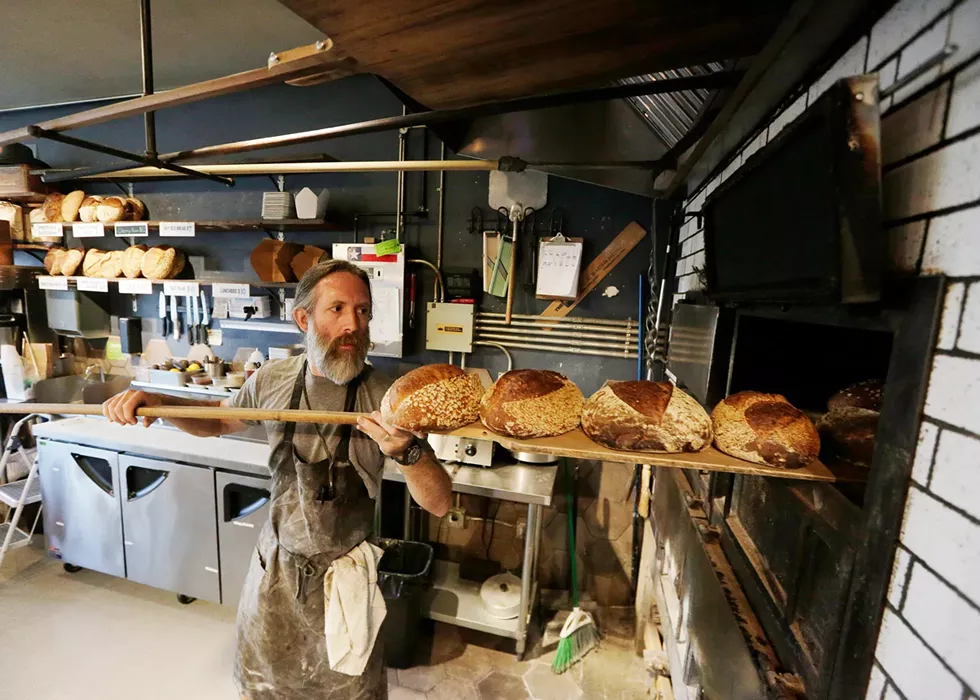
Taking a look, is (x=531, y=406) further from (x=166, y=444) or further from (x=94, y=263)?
(x=94, y=263)

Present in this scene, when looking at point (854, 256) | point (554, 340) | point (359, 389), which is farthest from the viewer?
point (554, 340)

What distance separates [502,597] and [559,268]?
5.99ft

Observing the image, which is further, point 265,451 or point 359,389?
point 265,451

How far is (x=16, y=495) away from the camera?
8.61 feet

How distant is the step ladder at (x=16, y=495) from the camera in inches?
96.0

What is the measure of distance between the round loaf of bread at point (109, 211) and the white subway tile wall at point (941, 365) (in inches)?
158

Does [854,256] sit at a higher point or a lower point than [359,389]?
higher

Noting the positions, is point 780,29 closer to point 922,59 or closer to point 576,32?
point 922,59

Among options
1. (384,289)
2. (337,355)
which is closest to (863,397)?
(337,355)

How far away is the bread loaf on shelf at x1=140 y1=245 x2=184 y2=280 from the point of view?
287 cm

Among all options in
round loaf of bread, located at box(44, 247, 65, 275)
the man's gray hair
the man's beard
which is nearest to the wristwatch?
the man's beard

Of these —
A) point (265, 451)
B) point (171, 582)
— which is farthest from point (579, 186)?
point (171, 582)

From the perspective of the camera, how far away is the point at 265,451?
7.36ft

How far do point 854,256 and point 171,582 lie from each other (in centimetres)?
329
